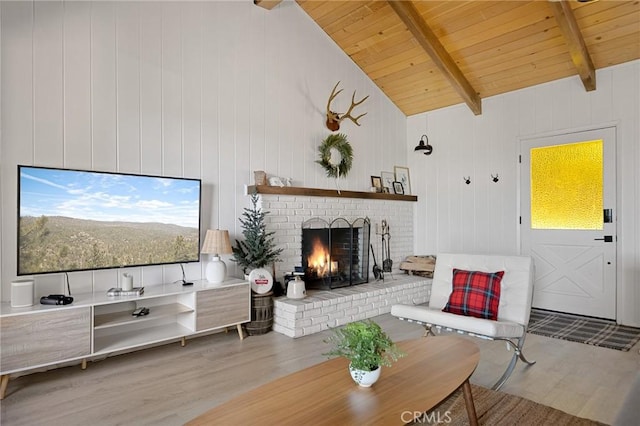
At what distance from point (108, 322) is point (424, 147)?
4612mm

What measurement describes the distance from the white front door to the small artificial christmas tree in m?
3.31

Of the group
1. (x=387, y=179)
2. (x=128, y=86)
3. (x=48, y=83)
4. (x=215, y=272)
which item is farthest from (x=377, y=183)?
(x=48, y=83)

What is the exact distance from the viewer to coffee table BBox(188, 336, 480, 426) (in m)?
1.45

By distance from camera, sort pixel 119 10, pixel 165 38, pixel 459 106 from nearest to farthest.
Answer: pixel 119 10 → pixel 165 38 → pixel 459 106

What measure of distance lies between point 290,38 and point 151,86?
194 cm

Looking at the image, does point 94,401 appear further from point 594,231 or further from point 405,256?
point 594,231

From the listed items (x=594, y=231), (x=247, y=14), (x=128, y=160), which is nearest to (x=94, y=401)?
(x=128, y=160)

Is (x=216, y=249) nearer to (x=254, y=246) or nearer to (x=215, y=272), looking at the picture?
(x=215, y=272)

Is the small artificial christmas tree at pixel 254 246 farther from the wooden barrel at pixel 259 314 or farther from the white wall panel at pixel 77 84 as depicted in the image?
the white wall panel at pixel 77 84

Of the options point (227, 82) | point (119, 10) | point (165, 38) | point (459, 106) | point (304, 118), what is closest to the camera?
point (119, 10)

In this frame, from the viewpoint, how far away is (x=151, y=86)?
354 centimetres

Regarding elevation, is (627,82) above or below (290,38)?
below

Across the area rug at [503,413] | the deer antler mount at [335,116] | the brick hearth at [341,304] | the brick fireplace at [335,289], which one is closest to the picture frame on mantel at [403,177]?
the brick fireplace at [335,289]

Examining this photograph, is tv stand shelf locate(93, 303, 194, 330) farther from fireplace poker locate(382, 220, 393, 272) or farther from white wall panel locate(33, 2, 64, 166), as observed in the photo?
fireplace poker locate(382, 220, 393, 272)
